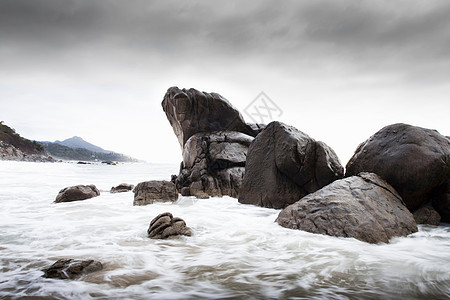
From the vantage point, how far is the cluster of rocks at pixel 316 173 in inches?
164

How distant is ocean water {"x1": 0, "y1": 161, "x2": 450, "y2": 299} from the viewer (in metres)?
2.21

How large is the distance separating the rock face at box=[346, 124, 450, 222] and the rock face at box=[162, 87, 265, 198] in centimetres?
554

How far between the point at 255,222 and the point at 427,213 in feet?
10.5

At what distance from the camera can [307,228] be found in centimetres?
412

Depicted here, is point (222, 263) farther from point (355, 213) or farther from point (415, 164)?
point (415, 164)

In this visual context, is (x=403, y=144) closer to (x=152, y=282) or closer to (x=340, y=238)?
(x=340, y=238)

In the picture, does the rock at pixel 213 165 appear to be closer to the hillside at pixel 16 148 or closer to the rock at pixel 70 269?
the rock at pixel 70 269

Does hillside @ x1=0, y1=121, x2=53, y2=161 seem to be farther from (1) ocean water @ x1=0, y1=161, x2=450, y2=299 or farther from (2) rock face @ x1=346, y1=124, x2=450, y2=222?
(2) rock face @ x1=346, y1=124, x2=450, y2=222

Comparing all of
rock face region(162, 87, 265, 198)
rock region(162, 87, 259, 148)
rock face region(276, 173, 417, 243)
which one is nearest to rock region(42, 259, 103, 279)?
rock face region(276, 173, 417, 243)

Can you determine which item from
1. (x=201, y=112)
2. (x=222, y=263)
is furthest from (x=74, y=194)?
(x=222, y=263)

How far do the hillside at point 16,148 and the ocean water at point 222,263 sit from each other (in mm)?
59965

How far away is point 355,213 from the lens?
13.1 feet

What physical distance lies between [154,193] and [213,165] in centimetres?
296

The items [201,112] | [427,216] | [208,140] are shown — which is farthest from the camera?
[201,112]
